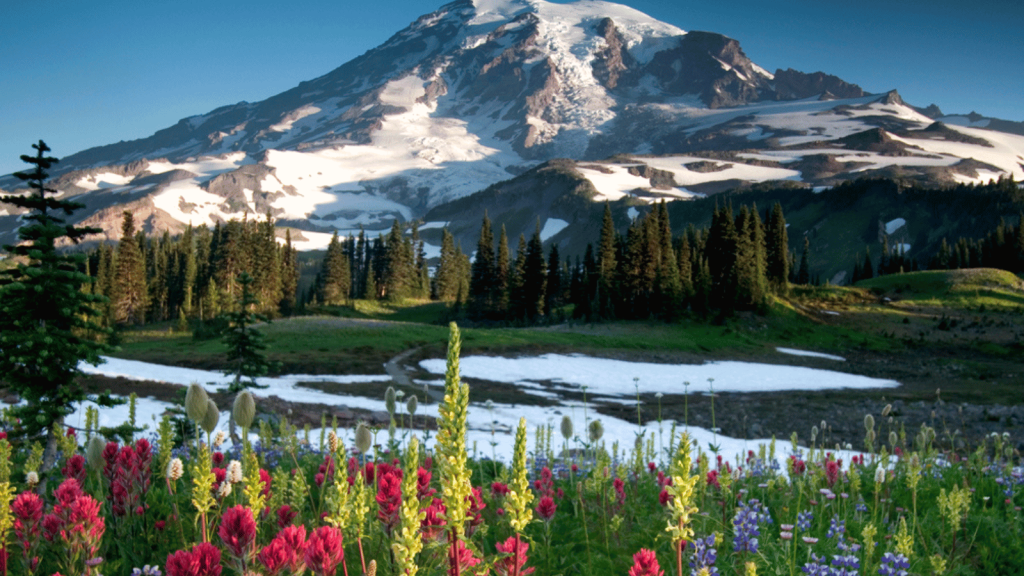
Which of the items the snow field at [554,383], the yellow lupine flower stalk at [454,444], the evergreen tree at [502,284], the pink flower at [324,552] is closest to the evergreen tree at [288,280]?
the evergreen tree at [502,284]

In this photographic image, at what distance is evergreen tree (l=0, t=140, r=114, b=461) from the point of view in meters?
7.56

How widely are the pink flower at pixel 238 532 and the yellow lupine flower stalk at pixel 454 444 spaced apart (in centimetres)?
82

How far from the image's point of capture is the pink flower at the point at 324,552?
1789 millimetres

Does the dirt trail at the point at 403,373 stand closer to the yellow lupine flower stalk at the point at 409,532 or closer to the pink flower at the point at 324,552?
the pink flower at the point at 324,552

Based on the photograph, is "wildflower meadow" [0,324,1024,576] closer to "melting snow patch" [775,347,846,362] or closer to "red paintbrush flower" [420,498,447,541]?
"red paintbrush flower" [420,498,447,541]

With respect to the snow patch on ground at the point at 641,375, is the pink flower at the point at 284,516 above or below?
above

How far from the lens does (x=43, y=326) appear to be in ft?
26.0

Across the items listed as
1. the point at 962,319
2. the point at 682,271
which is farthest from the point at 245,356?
the point at 962,319

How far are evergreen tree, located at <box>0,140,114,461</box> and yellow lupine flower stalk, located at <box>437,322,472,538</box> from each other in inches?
317

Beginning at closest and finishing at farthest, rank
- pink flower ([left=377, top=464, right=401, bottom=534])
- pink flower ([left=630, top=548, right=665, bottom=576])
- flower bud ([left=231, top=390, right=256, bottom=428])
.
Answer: pink flower ([left=630, top=548, right=665, bottom=576]), pink flower ([left=377, top=464, right=401, bottom=534]), flower bud ([left=231, top=390, right=256, bottom=428])

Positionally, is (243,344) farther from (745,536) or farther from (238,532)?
(238,532)

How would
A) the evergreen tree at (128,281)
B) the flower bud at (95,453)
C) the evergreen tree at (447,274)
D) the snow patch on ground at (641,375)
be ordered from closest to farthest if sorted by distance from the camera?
the flower bud at (95,453)
the snow patch on ground at (641,375)
the evergreen tree at (128,281)
the evergreen tree at (447,274)

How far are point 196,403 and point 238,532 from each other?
64.7 inches

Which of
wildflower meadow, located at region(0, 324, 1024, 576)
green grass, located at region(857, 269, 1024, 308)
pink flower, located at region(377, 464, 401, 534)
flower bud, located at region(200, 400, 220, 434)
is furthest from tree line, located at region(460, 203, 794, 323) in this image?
pink flower, located at region(377, 464, 401, 534)
